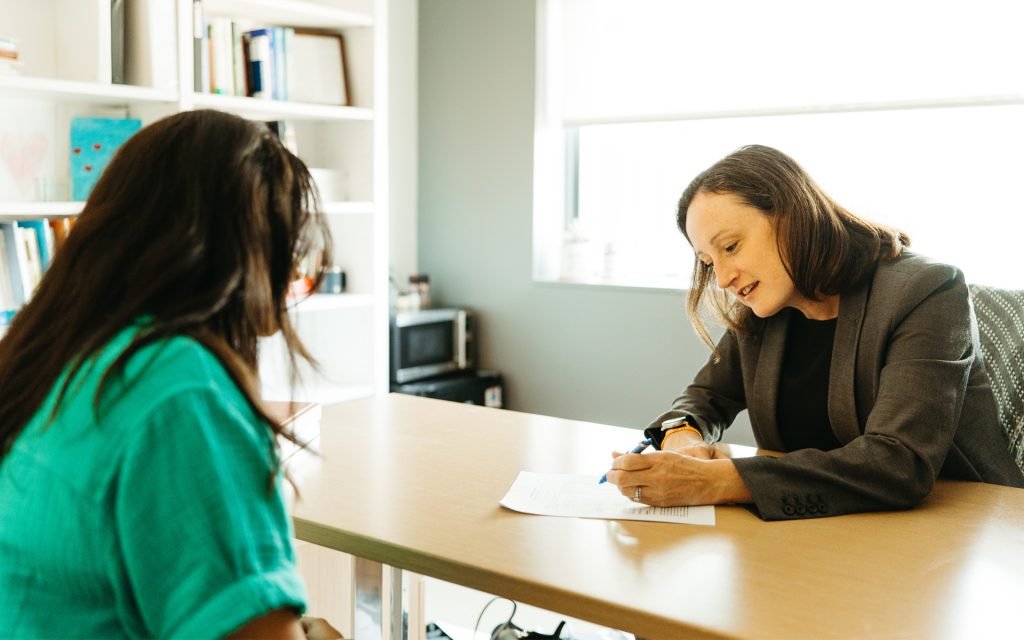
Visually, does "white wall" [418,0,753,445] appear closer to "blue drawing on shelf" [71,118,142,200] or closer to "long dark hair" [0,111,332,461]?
"blue drawing on shelf" [71,118,142,200]

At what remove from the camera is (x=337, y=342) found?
3.77 metres

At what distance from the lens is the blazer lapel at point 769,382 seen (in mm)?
1859

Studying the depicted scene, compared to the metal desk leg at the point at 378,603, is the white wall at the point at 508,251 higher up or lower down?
higher up

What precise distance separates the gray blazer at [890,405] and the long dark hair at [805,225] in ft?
0.13

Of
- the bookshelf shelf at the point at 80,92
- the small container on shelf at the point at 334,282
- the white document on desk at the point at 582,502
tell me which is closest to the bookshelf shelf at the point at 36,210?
the bookshelf shelf at the point at 80,92

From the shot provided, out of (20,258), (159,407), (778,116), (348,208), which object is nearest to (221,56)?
(348,208)

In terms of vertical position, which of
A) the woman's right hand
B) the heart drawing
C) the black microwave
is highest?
the heart drawing

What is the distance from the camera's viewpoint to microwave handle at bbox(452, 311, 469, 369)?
4.23m

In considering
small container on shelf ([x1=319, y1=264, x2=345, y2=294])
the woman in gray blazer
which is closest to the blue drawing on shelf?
small container on shelf ([x1=319, y1=264, x2=345, y2=294])

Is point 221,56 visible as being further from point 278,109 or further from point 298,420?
point 298,420

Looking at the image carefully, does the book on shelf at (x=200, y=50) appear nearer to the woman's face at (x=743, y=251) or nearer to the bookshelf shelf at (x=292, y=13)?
the bookshelf shelf at (x=292, y=13)

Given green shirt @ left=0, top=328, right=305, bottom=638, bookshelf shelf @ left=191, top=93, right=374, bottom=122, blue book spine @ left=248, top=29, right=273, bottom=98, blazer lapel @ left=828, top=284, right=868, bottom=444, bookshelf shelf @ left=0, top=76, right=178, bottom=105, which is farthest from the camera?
blue book spine @ left=248, top=29, right=273, bottom=98

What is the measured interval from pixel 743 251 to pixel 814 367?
0.91ft

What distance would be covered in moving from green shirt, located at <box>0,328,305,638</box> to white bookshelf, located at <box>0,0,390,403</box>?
1650 millimetres
